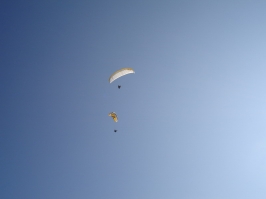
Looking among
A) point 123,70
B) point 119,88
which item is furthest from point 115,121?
point 123,70

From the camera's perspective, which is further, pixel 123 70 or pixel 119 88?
pixel 119 88

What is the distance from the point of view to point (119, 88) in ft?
123

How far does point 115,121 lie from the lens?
123 feet

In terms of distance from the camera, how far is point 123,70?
112ft

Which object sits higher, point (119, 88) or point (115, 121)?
point (119, 88)

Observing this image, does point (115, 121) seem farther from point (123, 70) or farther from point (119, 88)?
point (123, 70)

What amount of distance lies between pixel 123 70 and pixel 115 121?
9.61 metres

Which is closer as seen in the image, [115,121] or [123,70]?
[123,70]

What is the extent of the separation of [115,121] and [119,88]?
6068 millimetres

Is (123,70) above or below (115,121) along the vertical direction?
above
